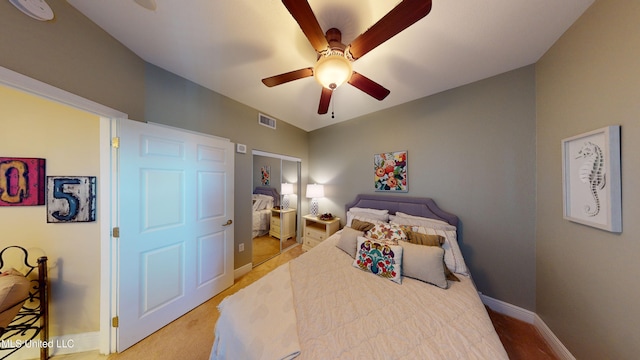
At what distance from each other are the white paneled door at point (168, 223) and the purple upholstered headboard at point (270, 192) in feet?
1.74

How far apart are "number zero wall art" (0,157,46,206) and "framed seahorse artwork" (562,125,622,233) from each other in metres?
3.95

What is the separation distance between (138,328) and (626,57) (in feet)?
12.7

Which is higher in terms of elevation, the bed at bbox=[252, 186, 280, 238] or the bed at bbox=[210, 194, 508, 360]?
the bed at bbox=[252, 186, 280, 238]

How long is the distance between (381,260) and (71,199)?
261 centimetres

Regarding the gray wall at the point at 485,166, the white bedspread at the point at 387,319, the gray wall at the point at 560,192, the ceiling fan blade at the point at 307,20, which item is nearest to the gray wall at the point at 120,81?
the ceiling fan blade at the point at 307,20

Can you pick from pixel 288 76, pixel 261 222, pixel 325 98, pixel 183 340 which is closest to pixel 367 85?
pixel 325 98

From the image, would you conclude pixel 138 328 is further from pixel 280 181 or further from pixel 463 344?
pixel 463 344

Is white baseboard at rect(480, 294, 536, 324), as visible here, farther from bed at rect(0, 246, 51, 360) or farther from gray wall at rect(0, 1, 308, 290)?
bed at rect(0, 246, 51, 360)

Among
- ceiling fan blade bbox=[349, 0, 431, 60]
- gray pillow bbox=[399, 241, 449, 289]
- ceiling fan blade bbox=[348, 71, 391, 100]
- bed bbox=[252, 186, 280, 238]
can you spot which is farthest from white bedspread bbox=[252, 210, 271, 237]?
ceiling fan blade bbox=[349, 0, 431, 60]

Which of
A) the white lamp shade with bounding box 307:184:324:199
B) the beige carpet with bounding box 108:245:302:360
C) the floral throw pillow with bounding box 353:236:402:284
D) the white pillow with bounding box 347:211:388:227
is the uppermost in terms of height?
the white lamp shade with bounding box 307:184:324:199

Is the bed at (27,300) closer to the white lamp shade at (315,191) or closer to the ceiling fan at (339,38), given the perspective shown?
the ceiling fan at (339,38)

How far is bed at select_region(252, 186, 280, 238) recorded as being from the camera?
2689 millimetres

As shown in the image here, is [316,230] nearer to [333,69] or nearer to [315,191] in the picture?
[315,191]

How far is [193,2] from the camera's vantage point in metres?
1.11
